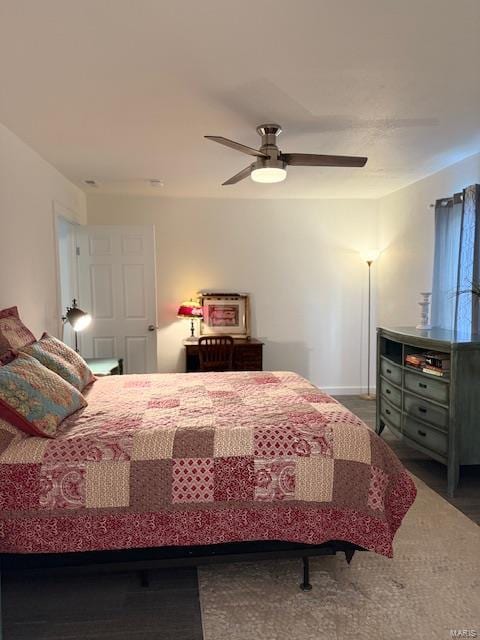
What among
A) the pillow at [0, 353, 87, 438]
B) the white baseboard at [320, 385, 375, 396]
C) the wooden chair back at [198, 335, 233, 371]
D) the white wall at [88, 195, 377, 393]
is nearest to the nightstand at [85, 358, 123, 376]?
the wooden chair back at [198, 335, 233, 371]

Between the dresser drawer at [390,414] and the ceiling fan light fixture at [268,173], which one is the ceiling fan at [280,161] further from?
the dresser drawer at [390,414]

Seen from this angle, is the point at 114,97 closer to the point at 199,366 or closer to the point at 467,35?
the point at 467,35

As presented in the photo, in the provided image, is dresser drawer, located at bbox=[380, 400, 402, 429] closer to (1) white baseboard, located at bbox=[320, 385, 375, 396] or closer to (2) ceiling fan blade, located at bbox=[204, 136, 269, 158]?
(1) white baseboard, located at bbox=[320, 385, 375, 396]

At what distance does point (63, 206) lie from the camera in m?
3.95

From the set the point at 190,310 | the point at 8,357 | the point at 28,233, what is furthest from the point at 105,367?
the point at 8,357

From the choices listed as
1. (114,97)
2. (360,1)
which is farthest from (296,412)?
(114,97)

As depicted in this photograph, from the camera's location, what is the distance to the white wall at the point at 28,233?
2.79 meters

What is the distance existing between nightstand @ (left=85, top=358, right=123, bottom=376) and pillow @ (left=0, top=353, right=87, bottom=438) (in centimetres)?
136

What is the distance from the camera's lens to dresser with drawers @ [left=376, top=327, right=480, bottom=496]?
2771mm

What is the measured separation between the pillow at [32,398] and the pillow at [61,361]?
0.66 ft

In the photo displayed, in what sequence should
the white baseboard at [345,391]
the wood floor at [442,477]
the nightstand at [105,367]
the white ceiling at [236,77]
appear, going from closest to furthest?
the white ceiling at [236,77]
the wood floor at [442,477]
the nightstand at [105,367]
the white baseboard at [345,391]

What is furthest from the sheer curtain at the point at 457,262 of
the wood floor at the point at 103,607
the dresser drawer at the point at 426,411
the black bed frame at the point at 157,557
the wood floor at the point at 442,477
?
the wood floor at the point at 103,607

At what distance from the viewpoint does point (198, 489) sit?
5.88ft

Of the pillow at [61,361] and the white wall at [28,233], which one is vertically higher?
the white wall at [28,233]
